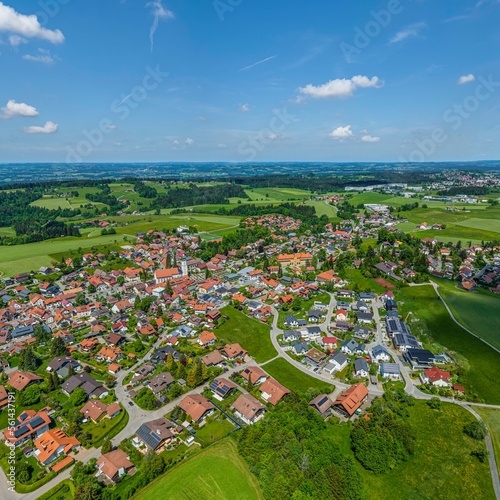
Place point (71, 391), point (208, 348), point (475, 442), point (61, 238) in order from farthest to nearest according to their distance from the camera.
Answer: point (61, 238), point (208, 348), point (71, 391), point (475, 442)

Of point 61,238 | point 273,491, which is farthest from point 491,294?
point 61,238

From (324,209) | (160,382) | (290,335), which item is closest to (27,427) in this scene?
(160,382)

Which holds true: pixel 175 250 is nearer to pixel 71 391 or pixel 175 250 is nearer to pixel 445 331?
pixel 71 391

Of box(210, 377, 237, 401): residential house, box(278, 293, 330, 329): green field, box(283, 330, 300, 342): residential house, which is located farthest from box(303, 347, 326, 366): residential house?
box(210, 377, 237, 401): residential house

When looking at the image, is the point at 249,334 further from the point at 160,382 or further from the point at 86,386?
the point at 86,386

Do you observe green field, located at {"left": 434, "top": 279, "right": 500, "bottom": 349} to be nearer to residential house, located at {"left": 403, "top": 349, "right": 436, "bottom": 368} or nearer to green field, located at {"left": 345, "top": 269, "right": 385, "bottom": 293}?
residential house, located at {"left": 403, "top": 349, "right": 436, "bottom": 368}
